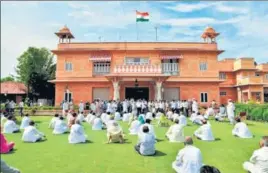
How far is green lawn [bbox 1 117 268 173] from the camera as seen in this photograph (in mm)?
6484

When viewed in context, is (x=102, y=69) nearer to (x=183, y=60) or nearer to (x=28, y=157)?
(x=183, y=60)

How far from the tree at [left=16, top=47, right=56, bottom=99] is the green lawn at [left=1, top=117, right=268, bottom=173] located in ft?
72.7

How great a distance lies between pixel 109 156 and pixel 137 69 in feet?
54.5

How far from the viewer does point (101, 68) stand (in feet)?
86.3

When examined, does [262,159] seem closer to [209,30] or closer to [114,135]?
[114,135]

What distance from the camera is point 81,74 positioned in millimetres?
26250

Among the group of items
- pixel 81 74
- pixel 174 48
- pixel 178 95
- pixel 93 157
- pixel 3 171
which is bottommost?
pixel 93 157

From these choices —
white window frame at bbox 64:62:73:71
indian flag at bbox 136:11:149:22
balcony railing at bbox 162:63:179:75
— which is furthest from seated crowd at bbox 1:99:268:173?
indian flag at bbox 136:11:149:22

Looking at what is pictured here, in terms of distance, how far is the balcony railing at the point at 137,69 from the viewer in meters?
23.8

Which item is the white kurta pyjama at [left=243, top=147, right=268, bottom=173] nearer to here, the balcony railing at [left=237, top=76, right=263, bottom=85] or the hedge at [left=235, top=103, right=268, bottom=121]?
the hedge at [left=235, top=103, right=268, bottom=121]

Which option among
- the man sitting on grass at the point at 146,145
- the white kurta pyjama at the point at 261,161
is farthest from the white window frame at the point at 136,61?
the white kurta pyjama at the point at 261,161

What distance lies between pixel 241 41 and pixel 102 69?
66.1 feet

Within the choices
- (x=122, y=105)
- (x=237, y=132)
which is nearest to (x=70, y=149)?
(x=237, y=132)

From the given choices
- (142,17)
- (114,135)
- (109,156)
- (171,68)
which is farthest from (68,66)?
(109,156)
